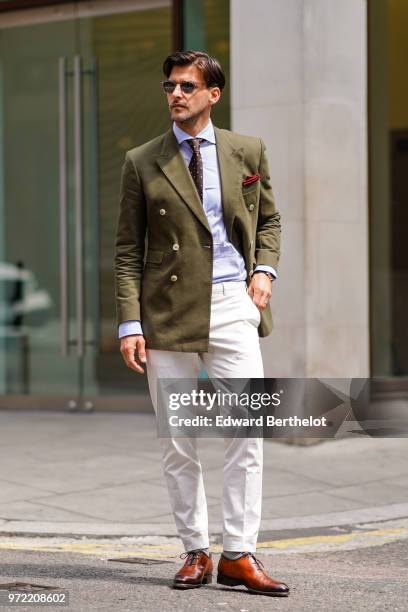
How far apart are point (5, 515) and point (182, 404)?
2.26m

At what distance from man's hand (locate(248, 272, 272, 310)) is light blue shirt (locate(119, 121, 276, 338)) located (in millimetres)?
59

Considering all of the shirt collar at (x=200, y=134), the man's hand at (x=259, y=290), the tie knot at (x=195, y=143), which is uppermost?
the shirt collar at (x=200, y=134)

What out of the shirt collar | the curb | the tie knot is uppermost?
the shirt collar

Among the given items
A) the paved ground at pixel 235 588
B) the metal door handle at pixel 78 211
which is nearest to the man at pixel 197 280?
the paved ground at pixel 235 588

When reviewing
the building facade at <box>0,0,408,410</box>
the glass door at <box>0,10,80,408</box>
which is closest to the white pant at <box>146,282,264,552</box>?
the building facade at <box>0,0,408,410</box>

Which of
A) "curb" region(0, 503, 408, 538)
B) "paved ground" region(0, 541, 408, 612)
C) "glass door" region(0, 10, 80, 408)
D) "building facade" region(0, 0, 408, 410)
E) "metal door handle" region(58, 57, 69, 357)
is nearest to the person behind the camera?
"paved ground" region(0, 541, 408, 612)

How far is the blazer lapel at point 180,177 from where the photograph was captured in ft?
16.8

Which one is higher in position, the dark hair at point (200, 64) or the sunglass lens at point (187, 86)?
the dark hair at point (200, 64)

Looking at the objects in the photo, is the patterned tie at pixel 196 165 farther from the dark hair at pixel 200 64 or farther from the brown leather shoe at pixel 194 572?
the brown leather shoe at pixel 194 572

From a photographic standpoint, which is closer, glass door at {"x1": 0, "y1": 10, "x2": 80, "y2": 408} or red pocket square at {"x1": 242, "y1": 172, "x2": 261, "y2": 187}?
red pocket square at {"x1": 242, "y1": 172, "x2": 261, "y2": 187}

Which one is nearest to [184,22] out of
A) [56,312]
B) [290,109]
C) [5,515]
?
[290,109]

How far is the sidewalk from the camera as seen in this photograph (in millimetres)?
7074

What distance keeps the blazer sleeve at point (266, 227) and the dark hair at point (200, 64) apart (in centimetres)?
36

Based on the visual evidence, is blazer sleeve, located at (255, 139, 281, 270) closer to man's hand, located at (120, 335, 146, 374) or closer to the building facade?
man's hand, located at (120, 335, 146, 374)
